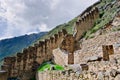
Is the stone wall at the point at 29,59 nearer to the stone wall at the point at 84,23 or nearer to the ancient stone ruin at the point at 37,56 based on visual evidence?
the ancient stone ruin at the point at 37,56

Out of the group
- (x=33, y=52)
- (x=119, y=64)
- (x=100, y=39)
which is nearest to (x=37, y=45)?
(x=33, y=52)

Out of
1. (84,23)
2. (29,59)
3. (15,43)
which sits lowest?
(29,59)

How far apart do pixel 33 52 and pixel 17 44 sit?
77670 millimetres

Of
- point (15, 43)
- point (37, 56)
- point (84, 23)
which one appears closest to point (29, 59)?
point (37, 56)

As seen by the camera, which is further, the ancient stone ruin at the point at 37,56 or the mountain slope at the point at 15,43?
the mountain slope at the point at 15,43

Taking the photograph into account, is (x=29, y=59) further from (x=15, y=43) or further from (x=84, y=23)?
(x=15, y=43)

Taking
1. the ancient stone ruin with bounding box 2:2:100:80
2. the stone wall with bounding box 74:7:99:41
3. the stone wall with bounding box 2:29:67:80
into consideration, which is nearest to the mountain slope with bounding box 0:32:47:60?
the stone wall with bounding box 74:7:99:41

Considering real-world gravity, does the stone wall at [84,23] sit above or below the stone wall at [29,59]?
above

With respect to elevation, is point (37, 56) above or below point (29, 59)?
above

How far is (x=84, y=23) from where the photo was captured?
145 feet

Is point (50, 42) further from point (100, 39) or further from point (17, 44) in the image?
point (17, 44)

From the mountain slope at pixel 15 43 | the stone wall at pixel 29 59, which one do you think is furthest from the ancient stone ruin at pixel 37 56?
the mountain slope at pixel 15 43

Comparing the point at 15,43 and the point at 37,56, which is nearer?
the point at 37,56

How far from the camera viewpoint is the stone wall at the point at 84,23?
135 ft
